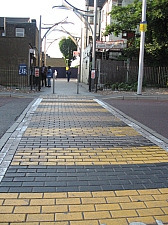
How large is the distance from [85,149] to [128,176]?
156 centimetres

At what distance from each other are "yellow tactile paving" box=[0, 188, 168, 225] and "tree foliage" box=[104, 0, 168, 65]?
20044 mm

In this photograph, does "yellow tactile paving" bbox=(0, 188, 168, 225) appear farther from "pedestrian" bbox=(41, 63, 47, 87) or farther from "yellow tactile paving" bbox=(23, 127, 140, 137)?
"pedestrian" bbox=(41, 63, 47, 87)

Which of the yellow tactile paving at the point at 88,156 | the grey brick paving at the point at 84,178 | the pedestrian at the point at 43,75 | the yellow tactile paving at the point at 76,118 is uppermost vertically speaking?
the pedestrian at the point at 43,75

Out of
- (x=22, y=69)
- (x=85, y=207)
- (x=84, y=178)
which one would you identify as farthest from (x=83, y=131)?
(x=22, y=69)

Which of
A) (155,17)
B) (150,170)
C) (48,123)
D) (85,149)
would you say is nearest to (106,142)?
(85,149)

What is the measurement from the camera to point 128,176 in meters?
4.47

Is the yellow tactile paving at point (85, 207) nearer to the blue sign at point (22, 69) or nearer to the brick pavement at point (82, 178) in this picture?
the brick pavement at point (82, 178)

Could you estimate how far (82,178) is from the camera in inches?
171

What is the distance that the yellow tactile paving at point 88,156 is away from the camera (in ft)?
16.6

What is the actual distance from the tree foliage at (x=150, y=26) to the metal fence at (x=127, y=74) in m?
1.69

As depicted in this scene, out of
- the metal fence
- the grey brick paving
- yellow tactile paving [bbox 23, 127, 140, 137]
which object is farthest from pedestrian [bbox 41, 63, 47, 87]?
the grey brick paving

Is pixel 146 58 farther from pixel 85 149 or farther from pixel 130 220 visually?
pixel 130 220

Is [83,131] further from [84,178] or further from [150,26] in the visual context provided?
[150,26]

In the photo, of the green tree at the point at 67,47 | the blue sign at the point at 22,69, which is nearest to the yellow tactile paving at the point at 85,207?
the blue sign at the point at 22,69
